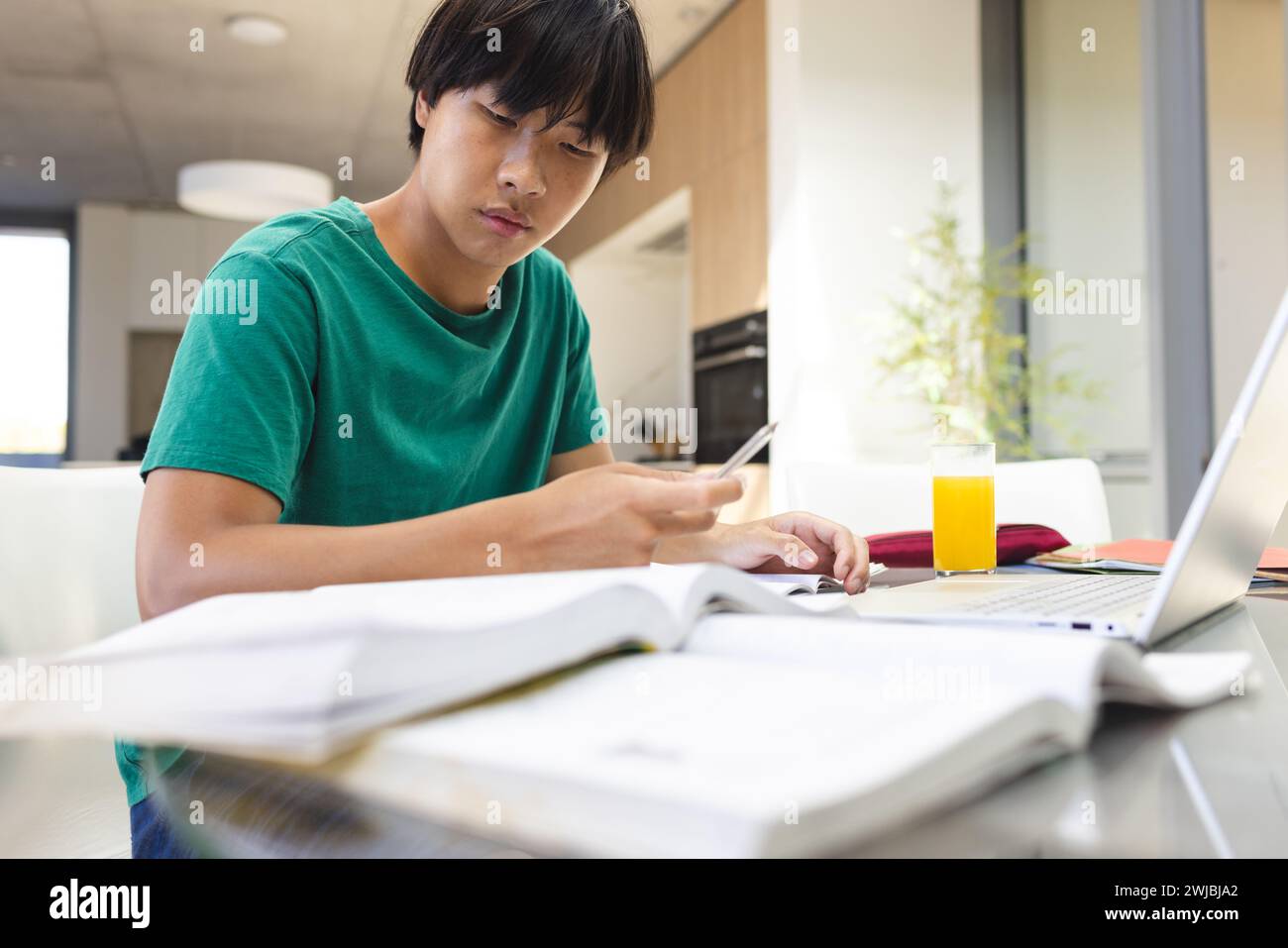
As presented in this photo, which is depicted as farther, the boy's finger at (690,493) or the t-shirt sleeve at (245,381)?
the t-shirt sleeve at (245,381)

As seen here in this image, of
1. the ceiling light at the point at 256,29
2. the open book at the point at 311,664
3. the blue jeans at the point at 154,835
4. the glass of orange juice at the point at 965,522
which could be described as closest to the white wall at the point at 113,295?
the ceiling light at the point at 256,29

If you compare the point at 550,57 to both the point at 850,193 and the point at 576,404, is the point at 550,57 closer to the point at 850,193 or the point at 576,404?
the point at 576,404

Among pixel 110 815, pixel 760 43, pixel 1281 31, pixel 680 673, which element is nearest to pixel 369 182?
pixel 760 43

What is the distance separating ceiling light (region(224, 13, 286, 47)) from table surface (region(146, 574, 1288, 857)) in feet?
15.5

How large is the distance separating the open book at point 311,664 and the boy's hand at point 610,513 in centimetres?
15

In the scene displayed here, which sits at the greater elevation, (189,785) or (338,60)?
(338,60)

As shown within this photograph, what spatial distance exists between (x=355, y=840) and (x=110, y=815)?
2.06 ft

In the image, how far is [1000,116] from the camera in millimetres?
3816

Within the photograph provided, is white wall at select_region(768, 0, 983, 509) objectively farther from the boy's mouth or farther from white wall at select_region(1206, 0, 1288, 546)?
the boy's mouth

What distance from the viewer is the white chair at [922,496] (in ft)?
5.26

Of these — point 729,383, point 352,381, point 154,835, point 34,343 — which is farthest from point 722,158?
point 34,343

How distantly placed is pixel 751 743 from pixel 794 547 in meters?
0.65

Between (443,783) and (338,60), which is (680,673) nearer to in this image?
(443,783)

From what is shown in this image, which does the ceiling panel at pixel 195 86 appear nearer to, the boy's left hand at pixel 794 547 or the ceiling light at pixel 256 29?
the ceiling light at pixel 256 29
